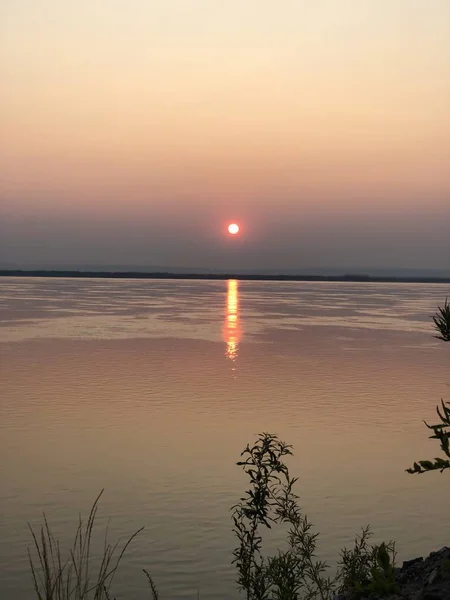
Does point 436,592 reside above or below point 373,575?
below

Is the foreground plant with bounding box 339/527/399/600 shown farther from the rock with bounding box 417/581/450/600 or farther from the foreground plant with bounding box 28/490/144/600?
the foreground plant with bounding box 28/490/144/600

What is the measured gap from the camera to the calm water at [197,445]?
12.8 meters

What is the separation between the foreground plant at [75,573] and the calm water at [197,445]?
14.6 inches

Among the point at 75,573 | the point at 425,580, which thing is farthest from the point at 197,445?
the point at 425,580

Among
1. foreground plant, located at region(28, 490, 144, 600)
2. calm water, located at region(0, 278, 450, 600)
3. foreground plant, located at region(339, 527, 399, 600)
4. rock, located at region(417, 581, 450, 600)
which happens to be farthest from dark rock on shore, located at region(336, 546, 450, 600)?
calm water, located at region(0, 278, 450, 600)

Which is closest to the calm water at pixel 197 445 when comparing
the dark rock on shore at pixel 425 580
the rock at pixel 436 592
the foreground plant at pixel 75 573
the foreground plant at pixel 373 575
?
the foreground plant at pixel 75 573

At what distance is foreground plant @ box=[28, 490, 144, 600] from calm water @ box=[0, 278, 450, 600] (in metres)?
0.37

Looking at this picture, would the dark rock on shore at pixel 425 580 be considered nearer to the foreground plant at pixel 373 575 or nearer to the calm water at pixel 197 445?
the foreground plant at pixel 373 575

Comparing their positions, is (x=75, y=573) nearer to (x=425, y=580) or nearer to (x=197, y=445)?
(x=425, y=580)

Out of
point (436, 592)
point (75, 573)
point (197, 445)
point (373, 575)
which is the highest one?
point (197, 445)

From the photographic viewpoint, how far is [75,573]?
11.5 m

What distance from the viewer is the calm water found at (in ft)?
41.9

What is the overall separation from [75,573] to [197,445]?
7.61 m

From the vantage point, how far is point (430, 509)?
14469 millimetres
